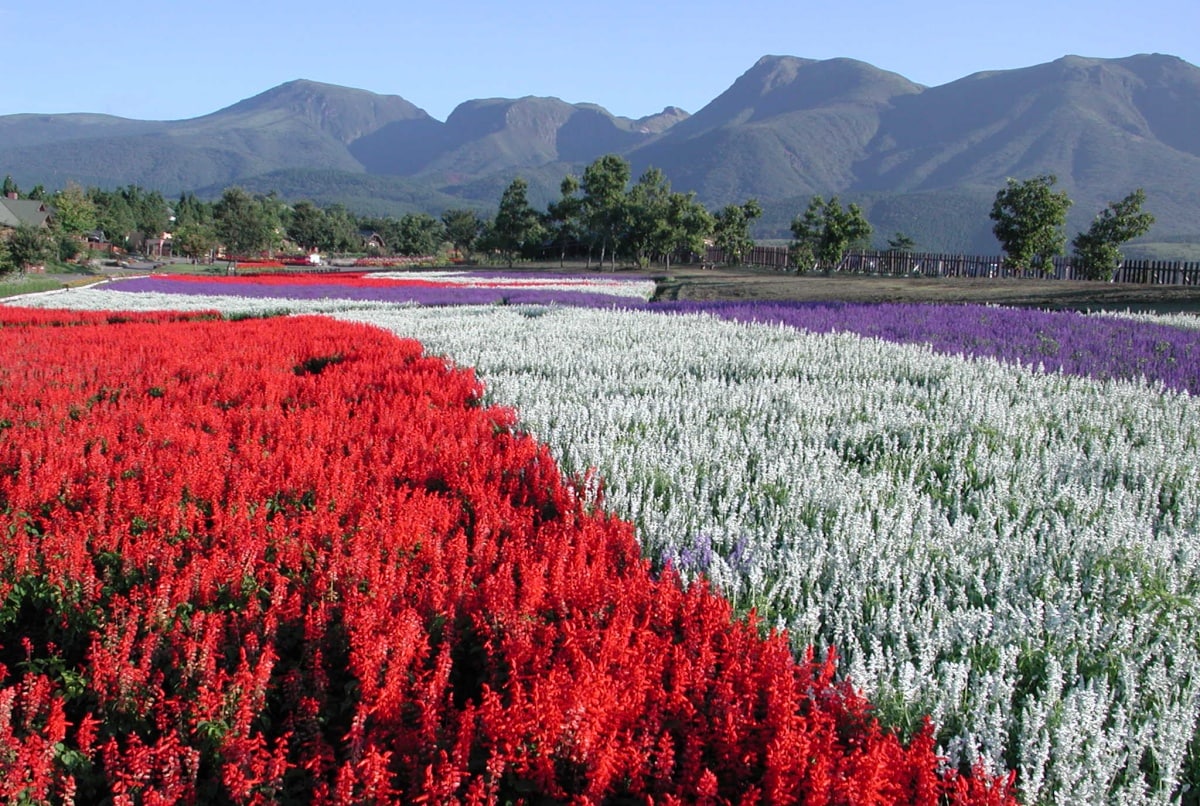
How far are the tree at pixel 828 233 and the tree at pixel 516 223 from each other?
2297 centimetres

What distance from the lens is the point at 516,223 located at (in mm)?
69750

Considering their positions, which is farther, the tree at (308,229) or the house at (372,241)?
the house at (372,241)

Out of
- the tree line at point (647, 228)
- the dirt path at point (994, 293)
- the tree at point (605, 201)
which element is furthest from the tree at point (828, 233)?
the dirt path at point (994, 293)

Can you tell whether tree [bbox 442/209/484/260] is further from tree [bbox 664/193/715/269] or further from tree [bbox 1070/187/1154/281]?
tree [bbox 1070/187/1154/281]

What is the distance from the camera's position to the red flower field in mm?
2439

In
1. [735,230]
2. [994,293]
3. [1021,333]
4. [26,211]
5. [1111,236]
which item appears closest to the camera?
[1021,333]

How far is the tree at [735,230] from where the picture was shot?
2542 inches

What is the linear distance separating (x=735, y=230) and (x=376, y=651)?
6415 centimetres

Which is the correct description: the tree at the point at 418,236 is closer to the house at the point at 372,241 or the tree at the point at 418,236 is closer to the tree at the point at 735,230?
the house at the point at 372,241

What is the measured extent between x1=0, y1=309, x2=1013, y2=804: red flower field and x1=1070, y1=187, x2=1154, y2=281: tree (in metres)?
41.9

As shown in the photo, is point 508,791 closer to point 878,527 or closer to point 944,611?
point 944,611

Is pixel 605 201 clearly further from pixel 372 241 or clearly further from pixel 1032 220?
pixel 372 241

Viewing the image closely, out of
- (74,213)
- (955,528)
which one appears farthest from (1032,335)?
(74,213)

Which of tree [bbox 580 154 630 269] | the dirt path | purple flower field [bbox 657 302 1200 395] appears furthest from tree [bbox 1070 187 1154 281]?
tree [bbox 580 154 630 269]
